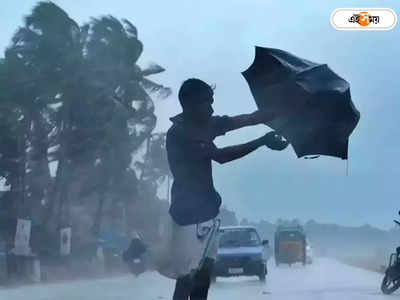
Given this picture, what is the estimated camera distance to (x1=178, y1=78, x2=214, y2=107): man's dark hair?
12.9ft

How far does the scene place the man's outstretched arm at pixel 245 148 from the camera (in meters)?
3.83

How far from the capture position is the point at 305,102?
3756mm

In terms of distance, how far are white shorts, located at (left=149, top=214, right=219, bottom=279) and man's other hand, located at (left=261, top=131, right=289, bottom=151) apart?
18.7 inches

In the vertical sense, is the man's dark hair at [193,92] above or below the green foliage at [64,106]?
below

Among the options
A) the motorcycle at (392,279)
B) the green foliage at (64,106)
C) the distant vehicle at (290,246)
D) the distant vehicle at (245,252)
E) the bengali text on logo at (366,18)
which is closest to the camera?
the bengali text on logo at (366,18)

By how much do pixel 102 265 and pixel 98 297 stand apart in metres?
21.5

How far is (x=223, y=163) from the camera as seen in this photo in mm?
3898

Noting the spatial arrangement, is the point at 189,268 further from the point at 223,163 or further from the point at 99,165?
the point at 99,165

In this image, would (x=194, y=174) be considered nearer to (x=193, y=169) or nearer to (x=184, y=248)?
(x=193, y=169)

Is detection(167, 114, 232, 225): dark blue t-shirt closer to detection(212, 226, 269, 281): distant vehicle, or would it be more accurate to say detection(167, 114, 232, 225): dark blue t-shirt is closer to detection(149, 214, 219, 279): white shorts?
detection(149, 214, 219, 279): white shorts

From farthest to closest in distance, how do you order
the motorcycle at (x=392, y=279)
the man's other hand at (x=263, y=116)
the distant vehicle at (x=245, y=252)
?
1. the distant vehicle at (x=245, y=252)
2. the motorcycle at (x=392, y=279)
3. the man's other hand at (x=263, y=116)

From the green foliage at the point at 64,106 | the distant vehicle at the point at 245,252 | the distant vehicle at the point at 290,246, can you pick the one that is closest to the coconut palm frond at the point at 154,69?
the green foliage at the point at 64,106

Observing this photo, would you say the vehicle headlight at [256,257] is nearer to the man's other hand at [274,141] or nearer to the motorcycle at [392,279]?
the motorcycle at [392,279]

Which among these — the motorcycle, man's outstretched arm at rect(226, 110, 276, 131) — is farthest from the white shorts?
the motorcycle
